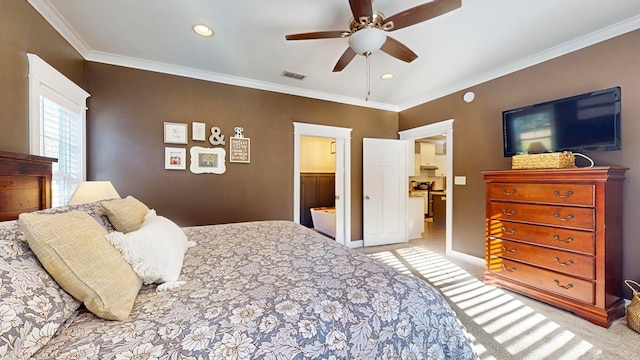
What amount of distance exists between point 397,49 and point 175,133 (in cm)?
274

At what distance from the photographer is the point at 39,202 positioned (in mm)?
1638

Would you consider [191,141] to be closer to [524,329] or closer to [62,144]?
[62,144]

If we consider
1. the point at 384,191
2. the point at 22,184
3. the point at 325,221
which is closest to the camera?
the point at 22,184

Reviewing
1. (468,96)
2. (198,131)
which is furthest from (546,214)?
(198,131)

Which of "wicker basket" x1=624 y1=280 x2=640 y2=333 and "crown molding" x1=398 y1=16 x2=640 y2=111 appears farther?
"crown molding" x1=398 y1=16 x2=640 y2=111

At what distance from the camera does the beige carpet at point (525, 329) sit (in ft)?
5.43

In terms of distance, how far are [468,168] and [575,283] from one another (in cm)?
177

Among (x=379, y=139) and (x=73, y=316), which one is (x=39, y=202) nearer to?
(x=73, y=316)

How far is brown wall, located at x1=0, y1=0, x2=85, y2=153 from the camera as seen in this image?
5.24ft

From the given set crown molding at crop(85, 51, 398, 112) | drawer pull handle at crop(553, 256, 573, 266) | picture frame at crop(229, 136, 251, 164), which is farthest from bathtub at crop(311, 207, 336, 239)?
drawer pull handle at crop(553, 256, 573, 266)

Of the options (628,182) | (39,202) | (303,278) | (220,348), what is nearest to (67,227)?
(220,348)

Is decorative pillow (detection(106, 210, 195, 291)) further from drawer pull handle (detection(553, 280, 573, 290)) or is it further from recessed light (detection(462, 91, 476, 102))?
recessed light (detection(462, 91, 476, 102))

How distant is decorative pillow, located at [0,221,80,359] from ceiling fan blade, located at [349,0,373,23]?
6.70 feet

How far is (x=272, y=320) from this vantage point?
818mm
